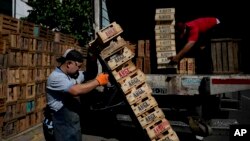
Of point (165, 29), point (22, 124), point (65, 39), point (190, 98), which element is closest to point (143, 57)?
point (165, 29)

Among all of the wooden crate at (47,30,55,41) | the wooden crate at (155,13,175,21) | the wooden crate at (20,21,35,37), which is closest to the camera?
the wooden crate at (155,13,175,21)

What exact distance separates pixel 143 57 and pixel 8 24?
131 inches

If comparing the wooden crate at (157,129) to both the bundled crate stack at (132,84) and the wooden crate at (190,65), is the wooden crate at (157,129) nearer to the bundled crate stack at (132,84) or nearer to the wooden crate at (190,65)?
the bundled crate stack at (132,84)

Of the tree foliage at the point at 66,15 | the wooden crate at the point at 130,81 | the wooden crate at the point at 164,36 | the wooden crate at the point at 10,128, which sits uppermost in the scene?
the tree foliage at the point at 66,15

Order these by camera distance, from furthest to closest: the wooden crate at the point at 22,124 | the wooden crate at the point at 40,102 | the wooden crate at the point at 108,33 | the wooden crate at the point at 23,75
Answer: the wooden crate at the point at 40,102 < the wooden crate at the point at 22,124 < the wooden crate at the point at 23,75 < the wooden crate at the point at 108,33

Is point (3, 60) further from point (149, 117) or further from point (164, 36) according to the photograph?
point (149, 117)

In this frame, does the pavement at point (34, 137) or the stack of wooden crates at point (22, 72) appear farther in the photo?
the pavement at point (34, 137)

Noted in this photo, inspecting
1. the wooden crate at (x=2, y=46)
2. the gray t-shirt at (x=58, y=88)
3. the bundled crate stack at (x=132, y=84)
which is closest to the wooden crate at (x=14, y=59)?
the wooden crate at (x=2, y=46)

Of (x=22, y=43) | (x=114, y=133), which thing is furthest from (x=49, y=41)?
(x=114, y=133)

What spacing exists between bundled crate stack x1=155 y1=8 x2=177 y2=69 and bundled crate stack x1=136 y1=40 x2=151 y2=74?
1.79ft

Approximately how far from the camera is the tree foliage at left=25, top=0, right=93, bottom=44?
18.6 meters

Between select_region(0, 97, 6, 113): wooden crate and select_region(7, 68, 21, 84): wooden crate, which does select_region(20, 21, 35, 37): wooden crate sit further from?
select_region(0, 97, 6, 113): wooden crate

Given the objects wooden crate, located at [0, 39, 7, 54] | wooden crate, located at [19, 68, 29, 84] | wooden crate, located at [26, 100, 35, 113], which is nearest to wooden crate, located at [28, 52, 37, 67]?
wooden crate, located at [19, 68, 29, 84]

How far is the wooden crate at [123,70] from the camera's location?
5543 mm
